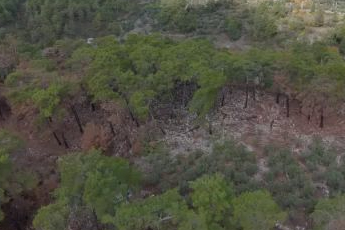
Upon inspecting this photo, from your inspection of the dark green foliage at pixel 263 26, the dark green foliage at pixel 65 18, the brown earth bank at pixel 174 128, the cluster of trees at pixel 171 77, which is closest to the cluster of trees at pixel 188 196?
the brown earth bank at pixel 174 128

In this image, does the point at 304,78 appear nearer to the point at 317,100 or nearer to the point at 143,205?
the point at 317,100

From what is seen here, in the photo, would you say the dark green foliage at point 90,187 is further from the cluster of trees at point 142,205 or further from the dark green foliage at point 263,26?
the dark green foliage at point 263,26

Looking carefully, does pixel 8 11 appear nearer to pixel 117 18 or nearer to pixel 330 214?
pixel 117 18

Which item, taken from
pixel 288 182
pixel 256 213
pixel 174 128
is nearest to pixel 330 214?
pixel 256 213

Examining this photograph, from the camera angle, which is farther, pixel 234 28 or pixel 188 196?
pixel 234 28

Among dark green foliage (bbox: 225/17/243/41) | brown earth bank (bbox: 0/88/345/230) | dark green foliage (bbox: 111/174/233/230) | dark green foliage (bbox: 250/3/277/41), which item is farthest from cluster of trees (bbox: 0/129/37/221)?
dark green foliage (bbox: 250/3/277/41)

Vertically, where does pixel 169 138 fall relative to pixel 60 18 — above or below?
below
